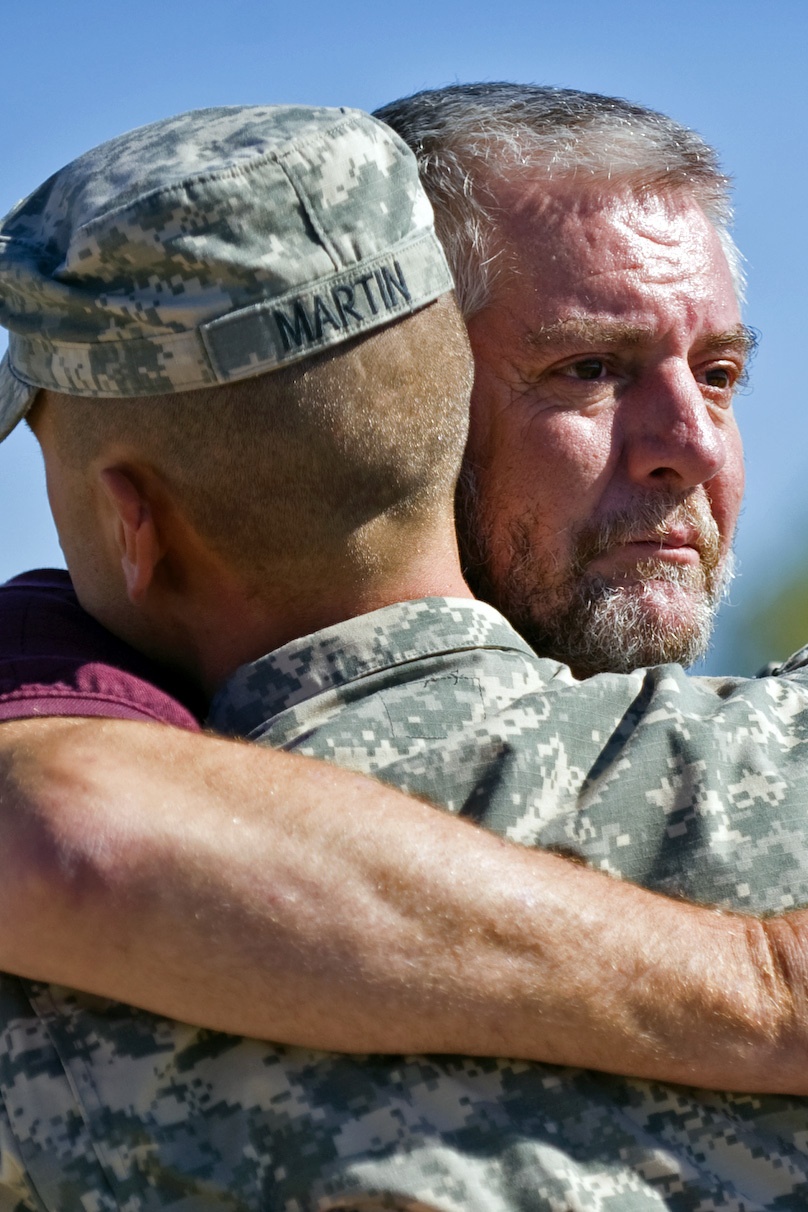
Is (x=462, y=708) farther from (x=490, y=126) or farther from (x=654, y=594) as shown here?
(x=490, y=126)

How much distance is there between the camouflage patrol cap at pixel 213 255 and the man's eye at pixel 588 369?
1.37 meters

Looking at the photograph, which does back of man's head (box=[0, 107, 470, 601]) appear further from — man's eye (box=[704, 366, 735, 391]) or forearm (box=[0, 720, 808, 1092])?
man's eye (box=[704, 366, 735, 391])

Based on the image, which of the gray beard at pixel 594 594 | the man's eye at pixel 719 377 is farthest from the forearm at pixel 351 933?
the man's eye at pixel 719 377

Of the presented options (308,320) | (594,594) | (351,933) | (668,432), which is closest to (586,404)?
(668,432)

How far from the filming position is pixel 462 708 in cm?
188

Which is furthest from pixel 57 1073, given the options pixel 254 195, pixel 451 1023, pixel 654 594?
pixel 654 594

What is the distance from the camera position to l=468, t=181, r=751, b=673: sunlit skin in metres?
3.35

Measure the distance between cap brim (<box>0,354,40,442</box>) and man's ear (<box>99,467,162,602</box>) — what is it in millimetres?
206

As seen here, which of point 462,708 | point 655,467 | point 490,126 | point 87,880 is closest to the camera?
point 87,880

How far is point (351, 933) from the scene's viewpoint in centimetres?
160

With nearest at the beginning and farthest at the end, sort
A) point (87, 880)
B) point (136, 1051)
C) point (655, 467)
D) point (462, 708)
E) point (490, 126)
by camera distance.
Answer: point (87, 880)
point (136, 1051)
point (462, 708)
point (655, 467)
point (490, 126)

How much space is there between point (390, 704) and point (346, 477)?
318mm

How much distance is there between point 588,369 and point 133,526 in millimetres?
1697

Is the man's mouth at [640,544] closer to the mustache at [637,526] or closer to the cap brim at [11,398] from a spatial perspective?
the mustache at [637,526]
